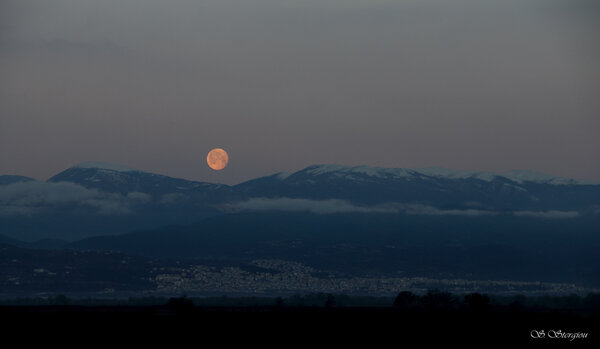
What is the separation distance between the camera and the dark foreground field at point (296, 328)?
133 meters

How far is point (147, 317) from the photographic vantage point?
577 feet

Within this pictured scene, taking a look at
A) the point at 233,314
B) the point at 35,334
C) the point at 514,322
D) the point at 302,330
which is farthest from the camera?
the point at 233,314

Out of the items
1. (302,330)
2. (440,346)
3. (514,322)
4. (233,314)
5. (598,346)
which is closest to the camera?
(598,346)

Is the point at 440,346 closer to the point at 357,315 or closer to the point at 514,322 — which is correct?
the point at 514,322

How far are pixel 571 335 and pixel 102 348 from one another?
64.3 meters

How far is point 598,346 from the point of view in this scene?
117250 mm

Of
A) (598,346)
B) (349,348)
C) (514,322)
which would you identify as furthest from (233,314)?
(598,346)

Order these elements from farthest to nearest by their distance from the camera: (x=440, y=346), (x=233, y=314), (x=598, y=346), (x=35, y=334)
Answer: (x=233, y=314), (x=35, y=334), (x=440, y=346), (x=598, y=346)

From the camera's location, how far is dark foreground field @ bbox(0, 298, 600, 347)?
13275cm

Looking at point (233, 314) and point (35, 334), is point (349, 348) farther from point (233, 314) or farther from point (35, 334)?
point (233, 314)

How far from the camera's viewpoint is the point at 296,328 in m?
155

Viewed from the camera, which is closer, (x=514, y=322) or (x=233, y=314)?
(x=514, y=322)

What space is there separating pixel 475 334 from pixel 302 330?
87.0 ft

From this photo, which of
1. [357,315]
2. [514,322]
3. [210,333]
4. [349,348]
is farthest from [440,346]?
[357,315]
